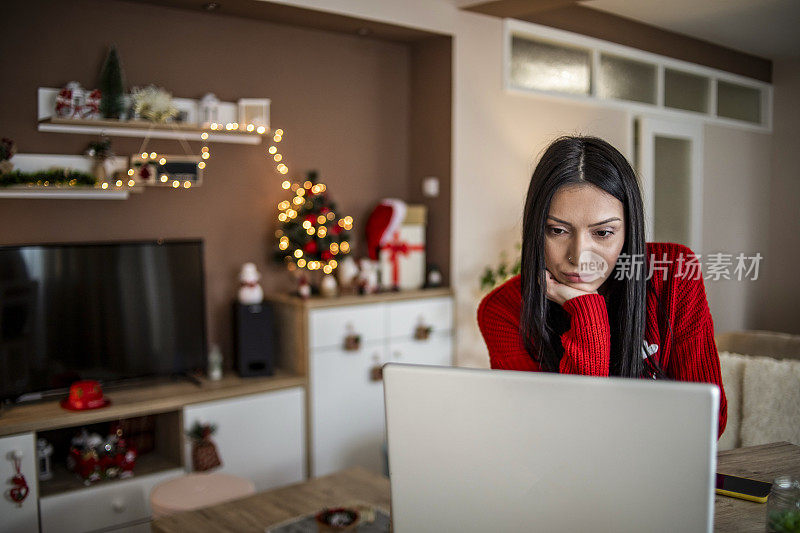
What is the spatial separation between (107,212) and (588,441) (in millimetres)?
2650

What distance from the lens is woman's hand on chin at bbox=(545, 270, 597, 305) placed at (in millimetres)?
1201

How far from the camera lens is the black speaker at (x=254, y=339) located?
3.07 m

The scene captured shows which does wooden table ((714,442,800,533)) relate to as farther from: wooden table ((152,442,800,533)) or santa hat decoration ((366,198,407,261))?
santa hat decoration ((366,198,407,261))

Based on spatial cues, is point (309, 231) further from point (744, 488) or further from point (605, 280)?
point (744, 488)

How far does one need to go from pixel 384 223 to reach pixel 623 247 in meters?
2.34

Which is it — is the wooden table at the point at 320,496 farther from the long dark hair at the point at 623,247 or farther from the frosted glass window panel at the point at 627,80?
the frosted glass window panel at the point at 627,80

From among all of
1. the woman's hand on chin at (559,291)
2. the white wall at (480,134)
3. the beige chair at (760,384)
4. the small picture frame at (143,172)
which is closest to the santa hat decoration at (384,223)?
the white wall at (480,134)

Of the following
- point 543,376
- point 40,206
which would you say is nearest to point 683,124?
point 543,376

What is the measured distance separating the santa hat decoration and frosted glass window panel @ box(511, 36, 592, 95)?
2.97 ft

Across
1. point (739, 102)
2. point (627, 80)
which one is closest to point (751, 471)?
point (739, 102)

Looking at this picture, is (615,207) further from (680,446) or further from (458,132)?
(458,132)

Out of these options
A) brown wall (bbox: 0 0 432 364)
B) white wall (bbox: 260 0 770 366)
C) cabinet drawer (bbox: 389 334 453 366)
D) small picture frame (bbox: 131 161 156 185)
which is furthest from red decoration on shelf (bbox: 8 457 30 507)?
white wall (bbox: 260 0 770 366)

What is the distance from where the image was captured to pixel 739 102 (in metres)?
1.58

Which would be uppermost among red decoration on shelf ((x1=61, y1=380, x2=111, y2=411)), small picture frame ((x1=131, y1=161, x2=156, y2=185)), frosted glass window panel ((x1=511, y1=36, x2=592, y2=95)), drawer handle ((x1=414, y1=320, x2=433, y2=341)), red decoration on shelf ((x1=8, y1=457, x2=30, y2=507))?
frosted glass window panel ((x1=511, y1=36, x2=592, y2=95))
